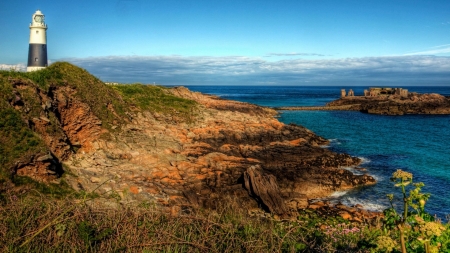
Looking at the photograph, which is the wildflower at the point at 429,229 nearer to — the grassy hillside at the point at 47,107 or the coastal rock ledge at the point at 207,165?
the coastal rock ledge at the point at 207,165

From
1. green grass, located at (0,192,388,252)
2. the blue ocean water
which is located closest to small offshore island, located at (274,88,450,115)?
the blue ocean water

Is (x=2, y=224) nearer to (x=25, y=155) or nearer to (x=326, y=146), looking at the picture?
(x=25, y=155)

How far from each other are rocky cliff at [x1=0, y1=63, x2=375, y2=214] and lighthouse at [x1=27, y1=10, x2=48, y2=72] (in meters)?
9.86

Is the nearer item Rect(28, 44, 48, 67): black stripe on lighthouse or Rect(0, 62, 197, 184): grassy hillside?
Rect(0, 62, 197, 184): grassy hillside

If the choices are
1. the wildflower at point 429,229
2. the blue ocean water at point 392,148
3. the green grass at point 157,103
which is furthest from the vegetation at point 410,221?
the green grass at point 157,103

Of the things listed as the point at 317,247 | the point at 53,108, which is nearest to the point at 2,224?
the point at 317,247

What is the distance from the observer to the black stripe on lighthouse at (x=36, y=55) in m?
32.7

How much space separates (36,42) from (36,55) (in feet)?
3.94

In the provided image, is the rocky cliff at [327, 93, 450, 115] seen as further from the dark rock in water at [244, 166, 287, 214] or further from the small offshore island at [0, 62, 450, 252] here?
the dark rock in water at [244, 166, 287, 214]

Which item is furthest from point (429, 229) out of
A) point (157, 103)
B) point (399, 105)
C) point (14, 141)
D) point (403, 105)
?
point (403, 105)

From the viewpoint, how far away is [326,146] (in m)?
36.0

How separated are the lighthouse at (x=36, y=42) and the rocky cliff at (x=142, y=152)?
9.86 m

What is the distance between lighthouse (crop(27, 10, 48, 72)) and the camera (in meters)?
32.7

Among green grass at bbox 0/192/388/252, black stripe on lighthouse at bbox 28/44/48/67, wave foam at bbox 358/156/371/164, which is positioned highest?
black stripe on lighthouse at bbox 28/44/48/67
